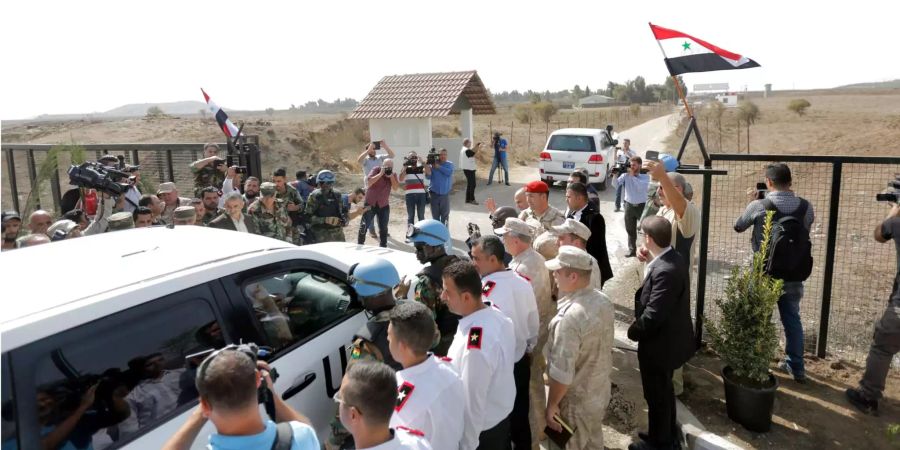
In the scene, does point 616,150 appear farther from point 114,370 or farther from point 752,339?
point 114,370

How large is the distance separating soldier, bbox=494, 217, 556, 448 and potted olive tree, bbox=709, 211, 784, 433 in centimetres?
144

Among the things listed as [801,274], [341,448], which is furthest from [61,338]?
[801,274]

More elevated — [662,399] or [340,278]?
[340,278]

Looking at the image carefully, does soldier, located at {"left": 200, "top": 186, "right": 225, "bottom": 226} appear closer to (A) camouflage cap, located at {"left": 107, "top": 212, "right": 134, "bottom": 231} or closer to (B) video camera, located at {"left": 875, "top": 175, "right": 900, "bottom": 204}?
(A) camouflage cap, located at {"left": 107, "top": 212, "right": 134, "bottom": 231}

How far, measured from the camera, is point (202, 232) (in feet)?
11.6

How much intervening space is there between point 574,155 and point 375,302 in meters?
13.1

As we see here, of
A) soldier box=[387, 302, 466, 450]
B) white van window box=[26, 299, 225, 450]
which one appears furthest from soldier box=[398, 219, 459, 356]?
white van window box=[26, 299, 225, 450]

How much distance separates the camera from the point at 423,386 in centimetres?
254

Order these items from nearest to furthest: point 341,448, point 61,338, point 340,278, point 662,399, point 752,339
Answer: point 61,338, point 341,448, point 340,278, point 662,399, point 752,339

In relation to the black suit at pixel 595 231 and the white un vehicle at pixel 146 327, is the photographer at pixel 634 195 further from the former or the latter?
the white un vehicle at pixel 146 327

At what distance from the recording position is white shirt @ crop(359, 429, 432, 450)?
83.4 inches

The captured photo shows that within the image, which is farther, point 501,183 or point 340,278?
point 501,183

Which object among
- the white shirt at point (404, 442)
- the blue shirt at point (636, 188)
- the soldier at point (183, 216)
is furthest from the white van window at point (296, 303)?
the blue shirt at point (636, 188)

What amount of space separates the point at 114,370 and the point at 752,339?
4106 millimetres
